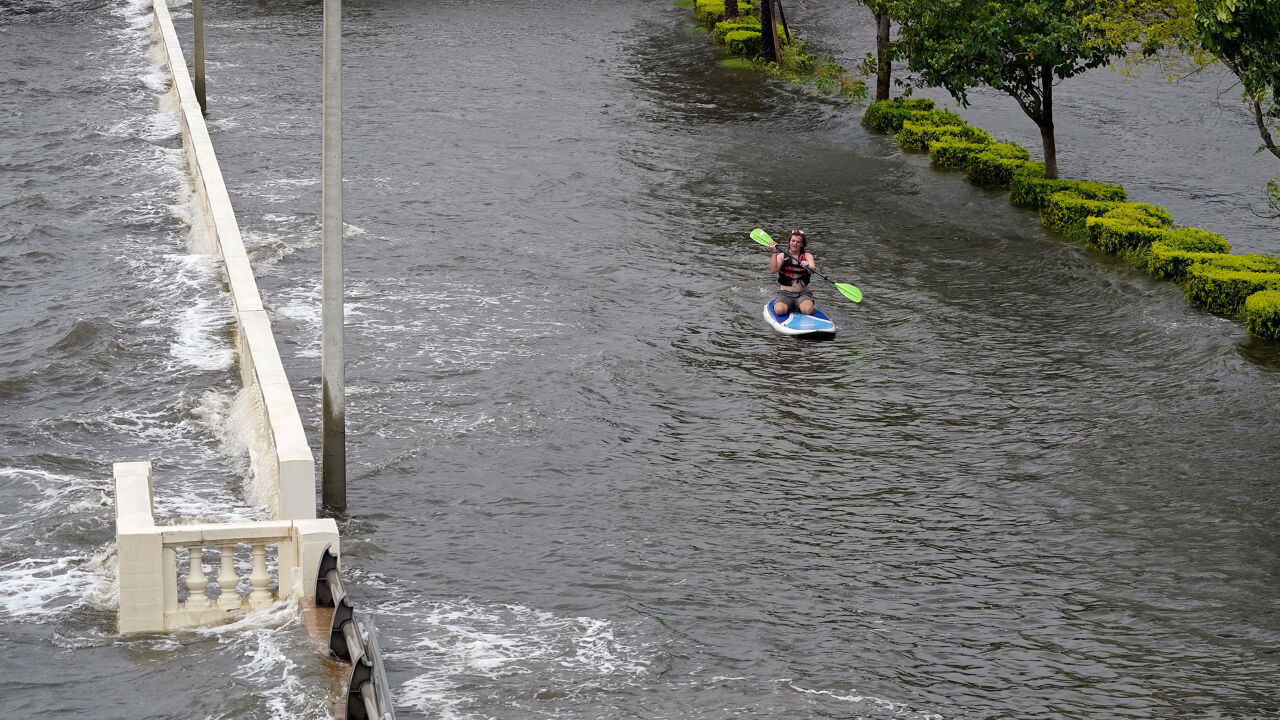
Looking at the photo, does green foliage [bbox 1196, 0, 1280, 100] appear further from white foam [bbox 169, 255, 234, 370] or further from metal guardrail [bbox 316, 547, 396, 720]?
white foam [bbox 169, 255, 234, 370]

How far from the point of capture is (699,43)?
44.3 meters

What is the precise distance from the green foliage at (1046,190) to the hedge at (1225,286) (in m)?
4.77

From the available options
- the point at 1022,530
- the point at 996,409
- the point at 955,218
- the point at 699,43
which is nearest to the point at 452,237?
the point at 955,218

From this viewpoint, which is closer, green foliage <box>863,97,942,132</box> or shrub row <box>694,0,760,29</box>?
green foliage <box>863,97,942,132</box>

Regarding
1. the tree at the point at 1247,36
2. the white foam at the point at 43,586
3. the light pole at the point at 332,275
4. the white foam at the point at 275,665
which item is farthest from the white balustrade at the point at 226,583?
the tree at the point at 1247,36

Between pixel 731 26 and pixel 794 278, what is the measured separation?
23.9 metres

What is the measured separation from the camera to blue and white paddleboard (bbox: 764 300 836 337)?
20.8 metres

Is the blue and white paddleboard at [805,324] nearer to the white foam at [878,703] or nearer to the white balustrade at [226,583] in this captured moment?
the white foam at [878,703]

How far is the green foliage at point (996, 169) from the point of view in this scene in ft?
92.2

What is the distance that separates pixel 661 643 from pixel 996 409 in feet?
24.1

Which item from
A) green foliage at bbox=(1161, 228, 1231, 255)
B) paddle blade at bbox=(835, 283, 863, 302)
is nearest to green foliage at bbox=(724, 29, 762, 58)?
green foliage at bbox=(1161, 228, 1231, 255)

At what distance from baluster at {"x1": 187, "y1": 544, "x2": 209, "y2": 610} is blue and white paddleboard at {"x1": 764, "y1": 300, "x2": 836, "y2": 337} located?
35.3ft

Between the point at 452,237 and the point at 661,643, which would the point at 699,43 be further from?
the point at 661,643

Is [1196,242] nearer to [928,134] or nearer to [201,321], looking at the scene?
[928,134]
